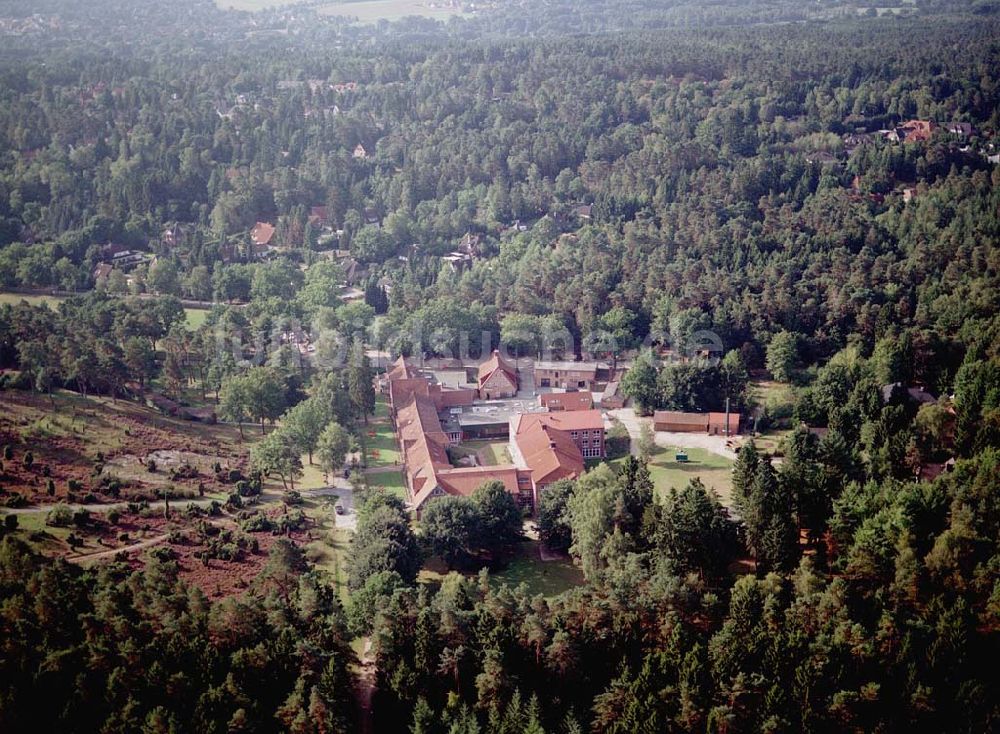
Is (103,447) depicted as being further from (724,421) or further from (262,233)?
(262,233)

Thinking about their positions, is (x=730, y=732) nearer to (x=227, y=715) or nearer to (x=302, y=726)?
(x=302, y=726)

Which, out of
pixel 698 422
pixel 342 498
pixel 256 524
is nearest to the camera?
pixel 256 524

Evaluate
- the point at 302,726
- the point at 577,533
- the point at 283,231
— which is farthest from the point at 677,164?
the point at 302,726

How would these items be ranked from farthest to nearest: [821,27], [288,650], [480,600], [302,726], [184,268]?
[821,27], [184,268], [480,600], [288,650], [302,726]

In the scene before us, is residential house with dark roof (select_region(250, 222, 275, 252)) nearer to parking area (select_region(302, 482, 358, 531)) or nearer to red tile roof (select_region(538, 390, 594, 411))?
red tile roof (select_region(538, 390, 594, 411))

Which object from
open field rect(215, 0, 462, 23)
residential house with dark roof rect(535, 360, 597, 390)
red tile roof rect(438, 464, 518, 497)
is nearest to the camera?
red tile roof rect(438, 464, 518, 497)

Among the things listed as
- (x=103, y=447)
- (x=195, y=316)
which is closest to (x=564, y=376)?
(x=103, y=447)

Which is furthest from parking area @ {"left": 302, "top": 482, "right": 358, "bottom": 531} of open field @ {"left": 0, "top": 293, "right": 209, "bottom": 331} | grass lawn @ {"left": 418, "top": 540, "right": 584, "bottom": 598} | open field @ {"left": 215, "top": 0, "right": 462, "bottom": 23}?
open field @ {"left": 215, "top": 0, "right": 462, "bottom": 23}

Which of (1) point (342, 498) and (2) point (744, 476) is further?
(1) point (342, 498)
